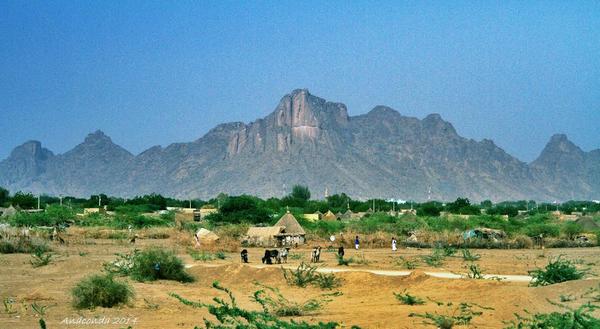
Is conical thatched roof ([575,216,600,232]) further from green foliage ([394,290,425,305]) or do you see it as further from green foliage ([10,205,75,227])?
green foliage ([394,290,425,305])

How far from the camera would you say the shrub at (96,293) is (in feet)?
70.5

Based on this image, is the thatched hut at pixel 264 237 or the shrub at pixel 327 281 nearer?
the shrub at pixel 327 281

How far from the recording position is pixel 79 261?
122 feet

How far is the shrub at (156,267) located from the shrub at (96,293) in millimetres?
7578

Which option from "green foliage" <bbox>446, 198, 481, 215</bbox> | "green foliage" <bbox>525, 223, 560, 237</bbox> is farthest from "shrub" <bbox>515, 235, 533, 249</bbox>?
"green foliage" <bbox>446, 198, 481, 215</bbox>

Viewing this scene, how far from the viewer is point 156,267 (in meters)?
29.9

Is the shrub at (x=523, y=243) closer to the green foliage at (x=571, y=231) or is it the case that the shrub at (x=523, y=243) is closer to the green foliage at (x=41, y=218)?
the green foliage at (x=571, y=231)

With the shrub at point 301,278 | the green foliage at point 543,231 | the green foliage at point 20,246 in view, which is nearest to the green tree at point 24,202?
the green foliage at point 20,246

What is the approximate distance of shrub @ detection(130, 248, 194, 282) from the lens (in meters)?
29.9

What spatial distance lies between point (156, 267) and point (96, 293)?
8.31m

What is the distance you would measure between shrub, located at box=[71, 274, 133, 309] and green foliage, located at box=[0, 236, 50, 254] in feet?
81.5

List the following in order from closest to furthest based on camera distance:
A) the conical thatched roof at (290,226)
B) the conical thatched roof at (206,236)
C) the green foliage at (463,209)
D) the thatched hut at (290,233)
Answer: the conical thatched roof at (206,236) < the thatched hut at (290,233) < the conical thatched roof at (290,226) < the green foliage at (463,209)

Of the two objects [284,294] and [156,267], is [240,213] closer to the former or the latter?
[156,267]

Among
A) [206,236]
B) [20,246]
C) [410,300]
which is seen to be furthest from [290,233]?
[410,300]
